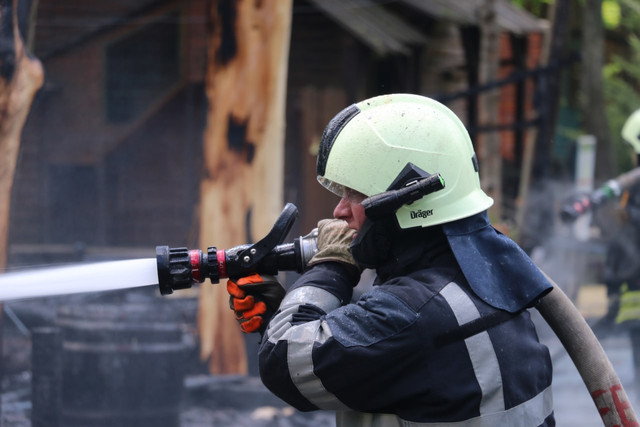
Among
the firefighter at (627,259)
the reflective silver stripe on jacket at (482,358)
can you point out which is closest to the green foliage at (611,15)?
the firefighter at (627,259)

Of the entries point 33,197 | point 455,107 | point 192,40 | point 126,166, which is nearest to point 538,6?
point 455,107

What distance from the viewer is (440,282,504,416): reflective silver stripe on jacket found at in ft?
5.40

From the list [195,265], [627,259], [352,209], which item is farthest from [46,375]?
[627,259]

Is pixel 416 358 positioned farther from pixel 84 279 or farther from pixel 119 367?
pixel 119 367

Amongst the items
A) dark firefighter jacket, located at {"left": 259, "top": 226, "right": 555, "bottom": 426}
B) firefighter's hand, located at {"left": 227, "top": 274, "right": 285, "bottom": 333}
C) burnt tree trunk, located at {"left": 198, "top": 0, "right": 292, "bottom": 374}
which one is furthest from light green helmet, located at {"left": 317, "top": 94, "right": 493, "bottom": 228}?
burnt tree trunk, located at {"left": 198, "top": 0, "right": 292, "bottom": 374}

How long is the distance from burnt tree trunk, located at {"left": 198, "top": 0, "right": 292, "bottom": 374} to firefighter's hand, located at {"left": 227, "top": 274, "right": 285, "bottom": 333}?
327 centimetres

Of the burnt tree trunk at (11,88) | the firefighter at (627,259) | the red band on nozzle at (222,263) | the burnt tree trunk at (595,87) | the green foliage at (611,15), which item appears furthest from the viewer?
the green foliage at (611,15)

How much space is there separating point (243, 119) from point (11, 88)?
2.05m

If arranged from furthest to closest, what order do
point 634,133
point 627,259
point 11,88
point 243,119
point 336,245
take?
point 627,259 → point 634,133 → point 243,119 → point 11,88 → point 336,245

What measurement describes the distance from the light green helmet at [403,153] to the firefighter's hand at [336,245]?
0.16 m

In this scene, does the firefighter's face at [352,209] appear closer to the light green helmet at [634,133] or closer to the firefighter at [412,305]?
the firefighter at [412,305]

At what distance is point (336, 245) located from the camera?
1929 mm

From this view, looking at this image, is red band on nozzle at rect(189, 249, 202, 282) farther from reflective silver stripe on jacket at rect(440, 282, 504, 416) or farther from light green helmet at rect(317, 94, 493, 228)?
reflective silver stripe on jacket at rect(440, 282, 504, 416)

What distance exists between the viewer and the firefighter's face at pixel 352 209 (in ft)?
5.98
